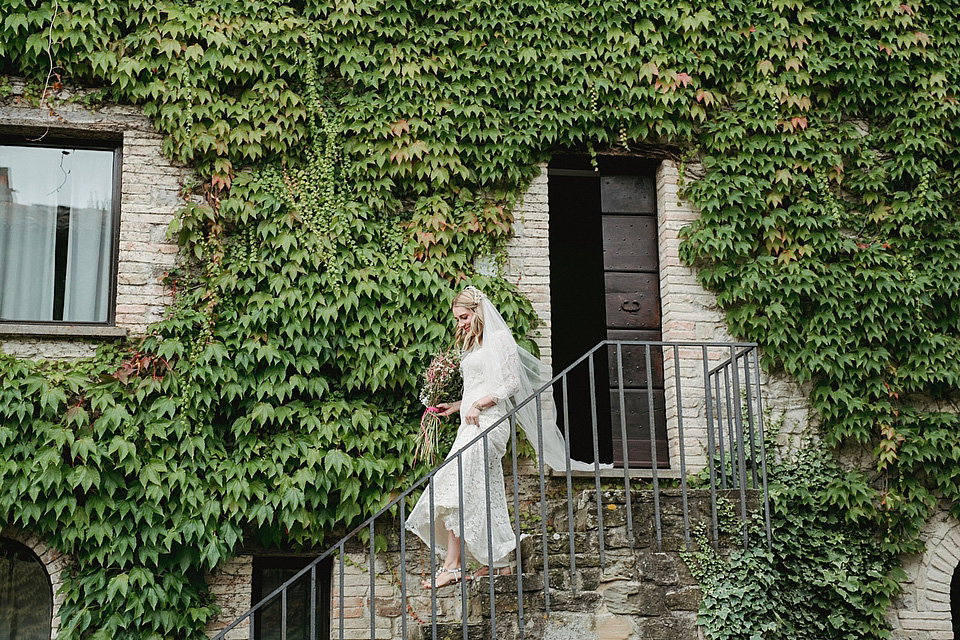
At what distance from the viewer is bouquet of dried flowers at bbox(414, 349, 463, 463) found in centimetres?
732

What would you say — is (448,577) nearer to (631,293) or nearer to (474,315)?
(474,315)

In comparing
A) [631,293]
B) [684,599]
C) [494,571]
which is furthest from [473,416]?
[631,293]

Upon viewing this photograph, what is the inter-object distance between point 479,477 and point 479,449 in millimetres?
176

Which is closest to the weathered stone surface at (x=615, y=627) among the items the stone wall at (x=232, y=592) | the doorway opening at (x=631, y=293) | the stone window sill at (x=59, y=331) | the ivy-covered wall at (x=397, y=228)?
the doorway opening at (x=631, y=293)

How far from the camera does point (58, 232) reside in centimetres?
768

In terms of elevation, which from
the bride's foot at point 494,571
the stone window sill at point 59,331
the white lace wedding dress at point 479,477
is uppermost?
the stone window sill at point 59,331

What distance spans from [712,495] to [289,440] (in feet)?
9.42

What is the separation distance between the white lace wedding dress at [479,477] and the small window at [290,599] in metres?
1.11

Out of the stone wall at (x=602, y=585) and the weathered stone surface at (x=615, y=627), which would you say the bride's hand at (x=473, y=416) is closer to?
the stone wall at (x=602, y=585)


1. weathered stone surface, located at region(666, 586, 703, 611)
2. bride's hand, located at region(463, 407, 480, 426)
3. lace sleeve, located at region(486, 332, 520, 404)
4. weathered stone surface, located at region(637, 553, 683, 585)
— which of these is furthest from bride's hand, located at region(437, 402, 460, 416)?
weathered stone surface, located at region(666, 586, 703, 611)

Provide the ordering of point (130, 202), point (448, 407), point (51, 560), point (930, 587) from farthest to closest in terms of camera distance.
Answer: point (930, 587), point (130, 202), point (448, 407), point (51, 560)

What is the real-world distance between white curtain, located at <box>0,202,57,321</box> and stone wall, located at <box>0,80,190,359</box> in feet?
1.05

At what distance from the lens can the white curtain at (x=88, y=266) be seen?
755 centimetres

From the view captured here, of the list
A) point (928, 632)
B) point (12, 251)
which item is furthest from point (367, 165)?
point (928, 632)
